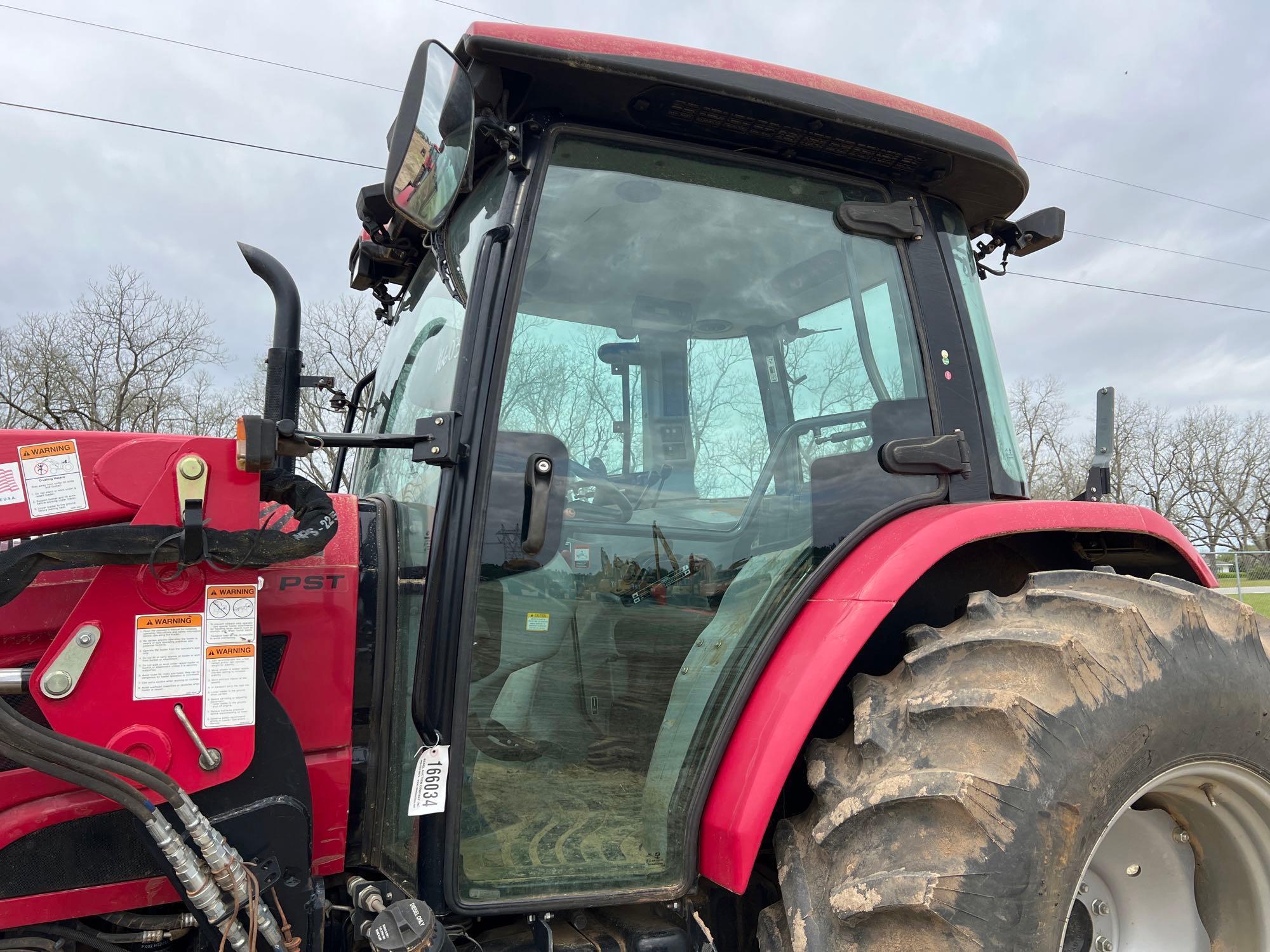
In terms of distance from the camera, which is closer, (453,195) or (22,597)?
(22,597)

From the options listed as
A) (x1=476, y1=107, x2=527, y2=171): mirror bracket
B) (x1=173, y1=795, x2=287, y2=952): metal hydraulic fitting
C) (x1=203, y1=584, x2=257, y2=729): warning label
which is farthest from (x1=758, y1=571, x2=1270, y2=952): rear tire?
(x1=476, y1=107, x2=527, y2=171): mirror bracket

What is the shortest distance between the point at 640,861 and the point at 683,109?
63.1 inches

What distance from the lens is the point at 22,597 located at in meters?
1.59

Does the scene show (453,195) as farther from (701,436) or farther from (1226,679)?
(1226,679)

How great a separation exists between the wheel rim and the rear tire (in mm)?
193

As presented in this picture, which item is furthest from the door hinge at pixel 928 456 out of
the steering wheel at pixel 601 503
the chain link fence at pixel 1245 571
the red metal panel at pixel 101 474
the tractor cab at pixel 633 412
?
the chain link fence at pixel 1245 571

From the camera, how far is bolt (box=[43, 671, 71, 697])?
145cm

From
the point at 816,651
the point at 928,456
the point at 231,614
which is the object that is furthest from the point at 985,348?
the point at 231,614

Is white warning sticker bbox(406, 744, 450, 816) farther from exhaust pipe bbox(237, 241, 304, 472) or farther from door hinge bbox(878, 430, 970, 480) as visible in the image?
door hinge bbox(878, 430, 970, 480)

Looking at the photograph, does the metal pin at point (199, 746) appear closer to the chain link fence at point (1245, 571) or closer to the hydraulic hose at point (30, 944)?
the hydraulic hose at point (30, 944)

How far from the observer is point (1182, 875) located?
2.03 metres

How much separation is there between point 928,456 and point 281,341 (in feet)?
4.61

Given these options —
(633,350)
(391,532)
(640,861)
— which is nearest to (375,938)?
(640,861)

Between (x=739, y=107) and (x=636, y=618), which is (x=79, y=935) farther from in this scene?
(x=739, y=107)
